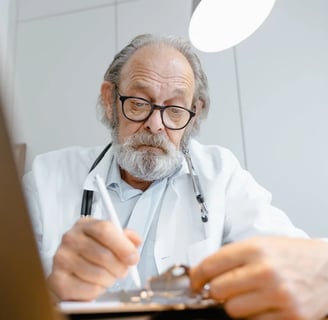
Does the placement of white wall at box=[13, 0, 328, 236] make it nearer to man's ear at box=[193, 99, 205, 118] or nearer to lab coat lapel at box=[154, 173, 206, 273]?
man's ear at box=[193, 99, 205, 118]

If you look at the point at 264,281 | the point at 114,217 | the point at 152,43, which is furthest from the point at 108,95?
the point at 264,281

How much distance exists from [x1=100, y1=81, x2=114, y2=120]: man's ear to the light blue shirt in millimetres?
202

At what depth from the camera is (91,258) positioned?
456mm

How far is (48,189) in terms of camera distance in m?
0.97

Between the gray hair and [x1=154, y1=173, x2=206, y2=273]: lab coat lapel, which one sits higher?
the gray hair

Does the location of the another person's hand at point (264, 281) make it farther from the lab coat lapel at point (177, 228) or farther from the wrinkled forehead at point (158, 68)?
the wrinkled forehead at point (158, 68)

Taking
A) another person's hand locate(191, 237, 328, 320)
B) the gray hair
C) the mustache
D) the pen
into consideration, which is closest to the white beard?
the mustache

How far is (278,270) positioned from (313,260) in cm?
9

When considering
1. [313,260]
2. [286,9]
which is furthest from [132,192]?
[286,9]

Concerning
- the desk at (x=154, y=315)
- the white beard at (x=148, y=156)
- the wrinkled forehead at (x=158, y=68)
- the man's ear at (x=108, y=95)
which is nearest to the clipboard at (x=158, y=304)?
the desk at (x=154, y=315)

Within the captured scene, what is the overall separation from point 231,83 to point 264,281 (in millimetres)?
1059

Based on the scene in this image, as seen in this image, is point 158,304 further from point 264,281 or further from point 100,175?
point 100,175

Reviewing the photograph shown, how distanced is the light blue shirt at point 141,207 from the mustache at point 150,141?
4.3 inches

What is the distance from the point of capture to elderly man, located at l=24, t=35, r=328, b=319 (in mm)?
850
